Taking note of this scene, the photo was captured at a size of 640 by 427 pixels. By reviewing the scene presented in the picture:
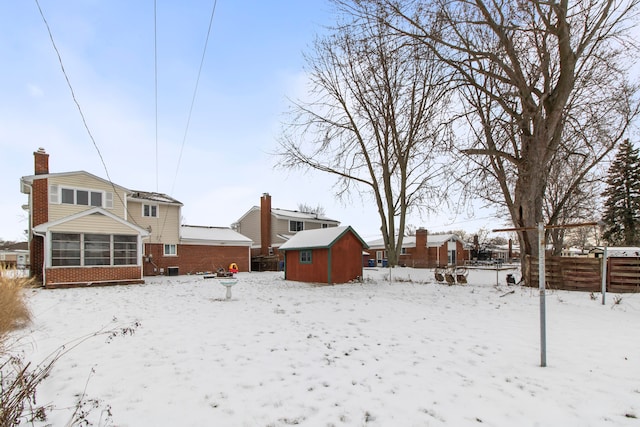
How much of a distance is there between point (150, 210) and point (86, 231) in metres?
7.17

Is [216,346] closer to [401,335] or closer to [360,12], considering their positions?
[401,335]

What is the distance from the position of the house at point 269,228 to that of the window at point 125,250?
1280 cm

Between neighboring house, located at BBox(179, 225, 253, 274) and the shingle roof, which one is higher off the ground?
the shingle roof

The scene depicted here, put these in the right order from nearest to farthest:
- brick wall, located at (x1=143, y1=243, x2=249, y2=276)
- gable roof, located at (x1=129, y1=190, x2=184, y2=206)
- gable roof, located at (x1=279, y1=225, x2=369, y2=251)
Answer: gable roof, located at (x1=279, y1=225, x2=369, y2=251) < gable roof, located at (x1=129, y1=190, x2=184, y2=206) < brick wall, located at (x1=143, y1=243, x2=249, y2=276)

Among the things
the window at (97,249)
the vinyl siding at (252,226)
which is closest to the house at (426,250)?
the vinyl siding at (252,226)

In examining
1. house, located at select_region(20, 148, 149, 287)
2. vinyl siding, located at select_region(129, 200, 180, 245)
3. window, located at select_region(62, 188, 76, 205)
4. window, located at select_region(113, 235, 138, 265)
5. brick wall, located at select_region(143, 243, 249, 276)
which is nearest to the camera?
house, located at select_region(20, 148, 149, 287)

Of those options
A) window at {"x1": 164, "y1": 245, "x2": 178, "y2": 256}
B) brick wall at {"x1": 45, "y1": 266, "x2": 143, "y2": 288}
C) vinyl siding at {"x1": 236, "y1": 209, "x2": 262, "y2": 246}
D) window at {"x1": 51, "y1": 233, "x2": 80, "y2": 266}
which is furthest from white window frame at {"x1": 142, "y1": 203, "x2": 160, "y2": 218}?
vinyl siding at {"x1": 236, "y1": 209, "x2": 262, "y2": 246}

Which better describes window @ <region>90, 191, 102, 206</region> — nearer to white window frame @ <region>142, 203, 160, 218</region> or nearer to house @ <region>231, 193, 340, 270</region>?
white window frame @ <region>142, 203, 160, 218</region>

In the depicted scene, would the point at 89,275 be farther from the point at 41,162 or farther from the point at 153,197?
the point at 153,197

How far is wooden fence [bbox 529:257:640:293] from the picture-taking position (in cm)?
1124

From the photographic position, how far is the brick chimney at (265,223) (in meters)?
30.6

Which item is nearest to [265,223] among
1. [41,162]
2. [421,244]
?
[41,162]

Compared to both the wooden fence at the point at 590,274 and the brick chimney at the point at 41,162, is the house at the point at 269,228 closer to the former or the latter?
the brick chimney at the point at 41,162

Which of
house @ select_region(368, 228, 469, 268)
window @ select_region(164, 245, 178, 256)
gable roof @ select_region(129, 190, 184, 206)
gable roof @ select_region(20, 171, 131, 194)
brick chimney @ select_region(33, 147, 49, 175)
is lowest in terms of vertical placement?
house @ select_region(368, 228, 469, 268)
